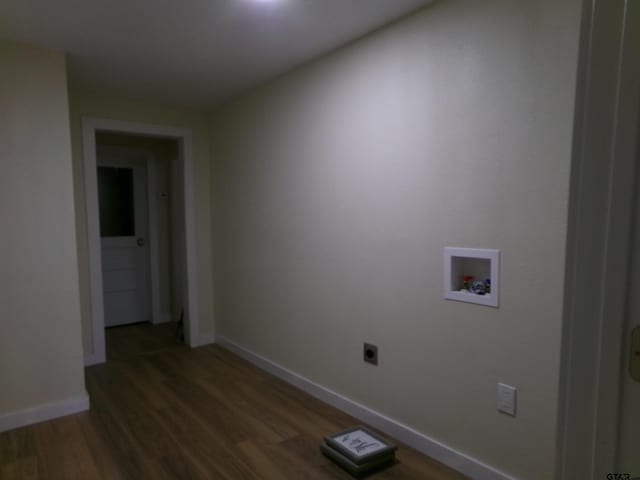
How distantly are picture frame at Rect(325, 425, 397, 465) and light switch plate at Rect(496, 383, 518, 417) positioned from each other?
1.99 ft

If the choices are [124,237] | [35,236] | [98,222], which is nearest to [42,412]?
[35,236]

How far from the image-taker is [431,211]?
6.85ft

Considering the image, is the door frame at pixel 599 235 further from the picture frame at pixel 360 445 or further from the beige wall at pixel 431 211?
the picture frame at pixel 360 445

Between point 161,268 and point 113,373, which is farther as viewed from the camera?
point 161,268

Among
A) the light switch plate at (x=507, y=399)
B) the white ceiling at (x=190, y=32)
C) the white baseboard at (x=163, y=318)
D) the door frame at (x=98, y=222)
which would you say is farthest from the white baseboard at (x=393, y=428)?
the white ceiling at (x=190, y=32)

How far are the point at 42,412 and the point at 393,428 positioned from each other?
2117 mm

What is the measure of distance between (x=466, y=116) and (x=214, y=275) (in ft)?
9.77

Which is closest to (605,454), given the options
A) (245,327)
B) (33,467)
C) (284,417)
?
(284,417)

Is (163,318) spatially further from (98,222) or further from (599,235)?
(599,235)

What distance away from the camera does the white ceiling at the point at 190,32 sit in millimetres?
2033

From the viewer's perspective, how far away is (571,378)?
0.59 m

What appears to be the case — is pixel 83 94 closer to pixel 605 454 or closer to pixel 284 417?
pixel 284 417

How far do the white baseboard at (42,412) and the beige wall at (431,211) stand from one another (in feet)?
4.52

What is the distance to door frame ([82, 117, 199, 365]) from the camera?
3463mm
